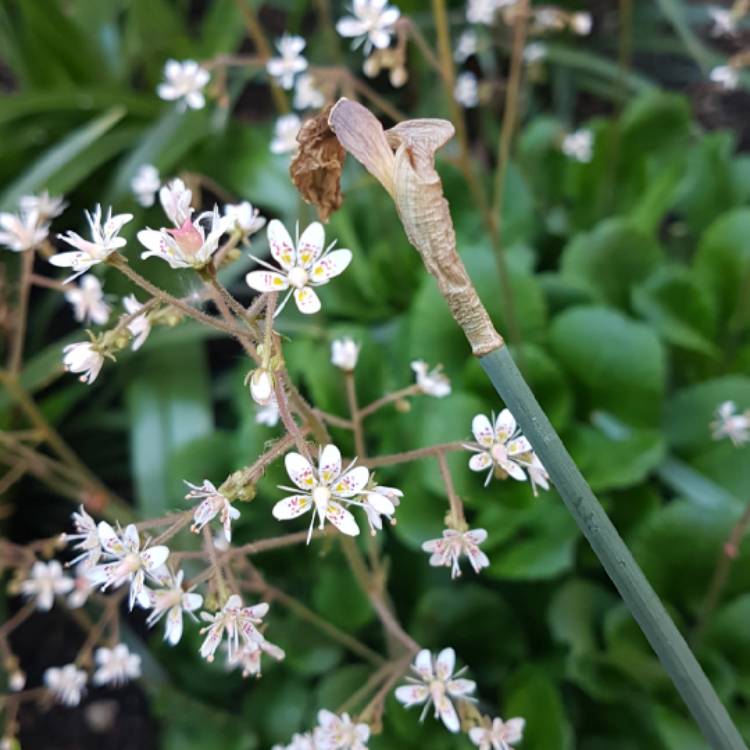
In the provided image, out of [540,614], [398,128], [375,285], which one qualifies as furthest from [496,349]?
[375,285]

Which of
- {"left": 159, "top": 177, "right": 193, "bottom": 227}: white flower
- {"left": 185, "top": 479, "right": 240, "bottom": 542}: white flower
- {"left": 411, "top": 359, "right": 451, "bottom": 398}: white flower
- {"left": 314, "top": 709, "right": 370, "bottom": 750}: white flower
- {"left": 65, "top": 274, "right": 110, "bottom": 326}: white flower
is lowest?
{"left": 314, "top": 709, "right": 370, "bottom": 750}: white flower

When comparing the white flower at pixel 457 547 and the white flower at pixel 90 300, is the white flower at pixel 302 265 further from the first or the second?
the white flower at pixel 90 300

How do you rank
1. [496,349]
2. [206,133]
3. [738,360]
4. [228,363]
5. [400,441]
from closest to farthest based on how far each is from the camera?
[496,349] < [400,441] < [738,360] < [206,133] < [228,363]

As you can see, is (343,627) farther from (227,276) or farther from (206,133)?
(206,133)

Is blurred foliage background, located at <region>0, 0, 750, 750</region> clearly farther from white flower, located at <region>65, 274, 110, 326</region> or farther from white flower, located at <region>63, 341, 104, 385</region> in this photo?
white flower, located at <region>63, 341, 104, 385</region>

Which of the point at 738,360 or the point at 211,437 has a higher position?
the point at 211,437

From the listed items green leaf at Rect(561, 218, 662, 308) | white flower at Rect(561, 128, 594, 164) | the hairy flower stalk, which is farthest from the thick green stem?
white flower at Rect(561, 128, 594, 164)
